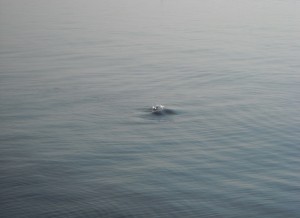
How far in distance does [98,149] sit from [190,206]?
563 centimetres

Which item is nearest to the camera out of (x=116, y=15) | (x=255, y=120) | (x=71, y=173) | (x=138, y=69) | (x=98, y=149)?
(x=71, y=173)

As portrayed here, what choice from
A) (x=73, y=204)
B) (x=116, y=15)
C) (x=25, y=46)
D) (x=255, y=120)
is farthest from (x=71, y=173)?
(x=116, y=15)

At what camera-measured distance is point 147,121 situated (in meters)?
25.5

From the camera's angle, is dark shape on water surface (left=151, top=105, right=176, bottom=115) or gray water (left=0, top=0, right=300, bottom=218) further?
dark shape on water surface (left=151, top=105, right=176, bottom=115)

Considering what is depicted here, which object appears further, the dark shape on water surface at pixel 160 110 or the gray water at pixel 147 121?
the dark shape on water surface at pixel 160 110

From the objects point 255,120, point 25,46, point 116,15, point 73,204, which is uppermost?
point 116,15

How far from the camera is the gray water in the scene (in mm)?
18547

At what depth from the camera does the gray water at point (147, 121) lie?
18547 millimetres

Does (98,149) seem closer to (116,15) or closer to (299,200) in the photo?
(299,200)

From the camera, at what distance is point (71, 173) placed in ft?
65.9

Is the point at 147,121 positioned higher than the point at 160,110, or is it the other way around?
the point at 160,110

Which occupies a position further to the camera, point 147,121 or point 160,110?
point 160,110

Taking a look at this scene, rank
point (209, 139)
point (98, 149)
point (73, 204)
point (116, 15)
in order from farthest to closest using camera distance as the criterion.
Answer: point (116, 15)
point (209, 139)
point (98, 149)
point (73, 204)

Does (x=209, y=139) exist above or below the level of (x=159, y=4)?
below
